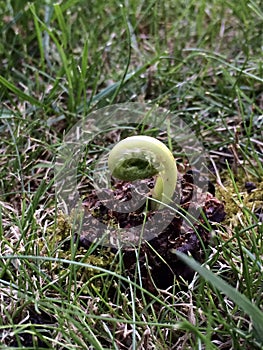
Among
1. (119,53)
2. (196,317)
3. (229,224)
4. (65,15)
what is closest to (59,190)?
(229,224)

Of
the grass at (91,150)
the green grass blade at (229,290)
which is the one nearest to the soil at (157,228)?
the grass at (91,150)

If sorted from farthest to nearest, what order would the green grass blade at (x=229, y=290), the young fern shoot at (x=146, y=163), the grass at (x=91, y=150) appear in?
the young fern shoot at (x=146, y=163) → the grass at (x=91, y=150) → the green grass blade at (x=229, y=290)

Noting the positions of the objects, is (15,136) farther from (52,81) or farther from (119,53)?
(119,53)

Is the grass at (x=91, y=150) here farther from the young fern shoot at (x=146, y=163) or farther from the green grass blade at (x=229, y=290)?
the young fern shoot at (x=146, y=163)

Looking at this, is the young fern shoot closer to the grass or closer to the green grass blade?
the grass

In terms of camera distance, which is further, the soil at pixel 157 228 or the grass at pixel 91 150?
the soil at pixel 157 228

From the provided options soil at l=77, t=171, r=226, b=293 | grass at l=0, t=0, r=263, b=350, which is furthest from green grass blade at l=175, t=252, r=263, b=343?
soil at l=77, t=171, r=226, b=293
